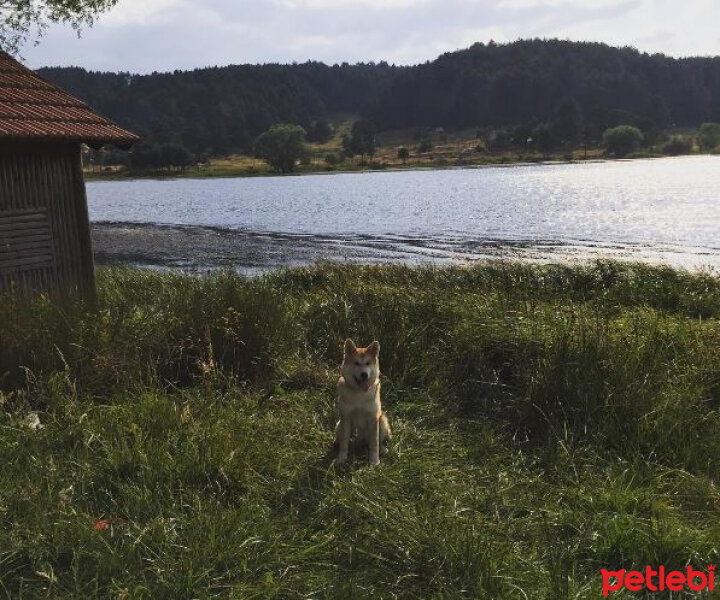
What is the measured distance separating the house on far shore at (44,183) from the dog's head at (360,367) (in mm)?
6389

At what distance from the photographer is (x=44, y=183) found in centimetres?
1079

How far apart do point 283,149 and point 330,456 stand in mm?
135665

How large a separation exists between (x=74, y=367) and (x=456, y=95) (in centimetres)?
20243

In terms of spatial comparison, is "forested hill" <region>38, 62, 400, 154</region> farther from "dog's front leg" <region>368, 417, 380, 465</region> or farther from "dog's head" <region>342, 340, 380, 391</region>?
"dog's front leg" <region>368, 417, 380, 465</region>

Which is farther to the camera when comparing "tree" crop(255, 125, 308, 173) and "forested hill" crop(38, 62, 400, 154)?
"forested hill" crop(38, 62, 400, 154)

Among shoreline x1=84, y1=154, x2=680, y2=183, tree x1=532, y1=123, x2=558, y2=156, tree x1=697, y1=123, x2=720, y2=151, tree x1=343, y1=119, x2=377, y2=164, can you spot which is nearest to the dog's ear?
shoreline x1=84, y1=154, x2=680, y2=183

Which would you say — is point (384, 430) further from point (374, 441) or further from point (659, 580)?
point (659, 580)

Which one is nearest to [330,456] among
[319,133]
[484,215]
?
[484,215]

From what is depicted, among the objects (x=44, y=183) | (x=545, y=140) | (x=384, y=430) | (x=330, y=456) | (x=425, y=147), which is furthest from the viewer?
(x=425, y=147)

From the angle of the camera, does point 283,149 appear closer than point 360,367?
No

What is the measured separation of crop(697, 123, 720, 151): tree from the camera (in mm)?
138125

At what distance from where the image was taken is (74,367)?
7.18 meters

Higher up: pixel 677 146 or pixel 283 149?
pixel 283 149

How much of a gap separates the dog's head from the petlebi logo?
2516mm
